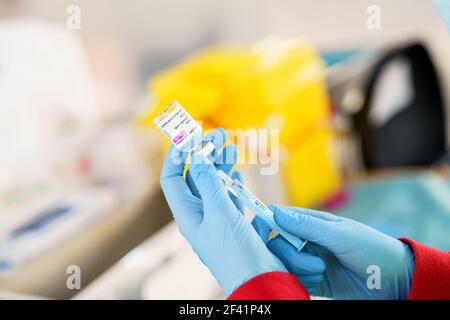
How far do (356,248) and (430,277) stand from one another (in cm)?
9

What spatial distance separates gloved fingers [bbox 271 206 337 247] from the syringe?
0.04 ft

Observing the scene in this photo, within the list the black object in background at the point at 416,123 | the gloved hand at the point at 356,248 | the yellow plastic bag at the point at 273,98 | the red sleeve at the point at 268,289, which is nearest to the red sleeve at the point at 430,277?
the gloved hand at the point at 356,248

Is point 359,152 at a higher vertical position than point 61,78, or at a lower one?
lower

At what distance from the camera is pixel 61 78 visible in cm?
113

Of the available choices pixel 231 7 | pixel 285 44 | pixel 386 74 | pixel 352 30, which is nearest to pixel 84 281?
pixel 285 44

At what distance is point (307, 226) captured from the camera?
59 centimetres

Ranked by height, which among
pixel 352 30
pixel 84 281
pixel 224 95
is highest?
pixel 352 30

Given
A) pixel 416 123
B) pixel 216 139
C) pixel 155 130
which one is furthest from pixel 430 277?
pixel 416 123

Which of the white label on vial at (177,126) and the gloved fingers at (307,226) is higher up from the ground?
the white label on vial at (177,126)

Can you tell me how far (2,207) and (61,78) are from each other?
1.09 ft

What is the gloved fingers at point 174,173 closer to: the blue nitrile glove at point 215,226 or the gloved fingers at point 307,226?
the blue nitrile glove at point 215,226

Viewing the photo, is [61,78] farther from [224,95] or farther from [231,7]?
[231,7]

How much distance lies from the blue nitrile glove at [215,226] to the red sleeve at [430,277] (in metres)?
0.16

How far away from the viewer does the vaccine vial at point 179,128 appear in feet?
1.81
